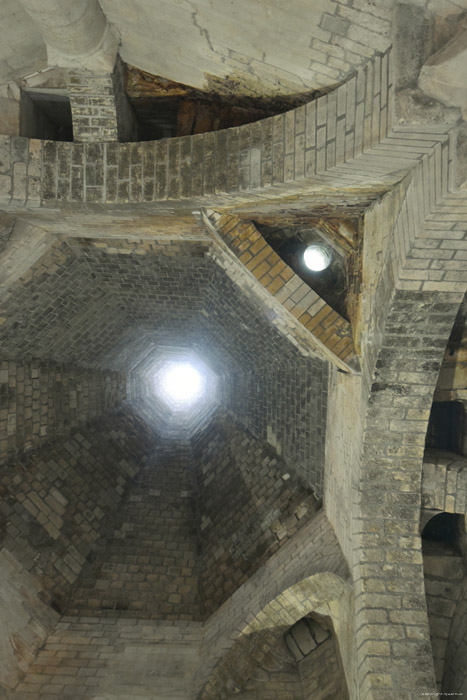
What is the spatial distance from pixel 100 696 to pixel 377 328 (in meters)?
4.93

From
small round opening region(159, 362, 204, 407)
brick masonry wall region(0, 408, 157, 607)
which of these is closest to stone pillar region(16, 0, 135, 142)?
brick masonry wall region(0, 408, 157, 607)

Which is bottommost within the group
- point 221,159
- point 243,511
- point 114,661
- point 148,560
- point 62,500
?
point 114,661

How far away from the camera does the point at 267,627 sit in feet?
18.1

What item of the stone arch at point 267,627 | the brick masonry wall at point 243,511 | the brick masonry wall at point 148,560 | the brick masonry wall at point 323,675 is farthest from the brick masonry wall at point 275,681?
the brick masonry wall at point 148,560

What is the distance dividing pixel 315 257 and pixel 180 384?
399 inches

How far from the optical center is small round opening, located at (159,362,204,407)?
42.9 ft

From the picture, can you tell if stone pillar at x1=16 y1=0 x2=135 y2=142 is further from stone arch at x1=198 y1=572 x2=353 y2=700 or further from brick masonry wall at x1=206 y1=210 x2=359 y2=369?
stone arch at x1=198 y1=572 x2=353 y2=700

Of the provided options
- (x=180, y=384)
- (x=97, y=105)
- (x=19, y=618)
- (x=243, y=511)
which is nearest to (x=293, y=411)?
(x=243, y=511)

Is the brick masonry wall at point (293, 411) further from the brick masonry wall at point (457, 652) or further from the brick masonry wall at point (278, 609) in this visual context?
the brick masonry wall at point (457, 652)

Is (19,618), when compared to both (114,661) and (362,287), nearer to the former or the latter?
(114,661)

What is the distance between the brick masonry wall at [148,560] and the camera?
6.56 m

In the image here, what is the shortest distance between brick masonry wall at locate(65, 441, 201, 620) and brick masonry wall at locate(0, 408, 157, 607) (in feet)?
0.66

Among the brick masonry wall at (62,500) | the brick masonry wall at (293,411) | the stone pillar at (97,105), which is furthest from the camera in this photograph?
the brick masonry wall at (62,500)

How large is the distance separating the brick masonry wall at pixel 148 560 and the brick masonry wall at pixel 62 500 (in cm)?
20
